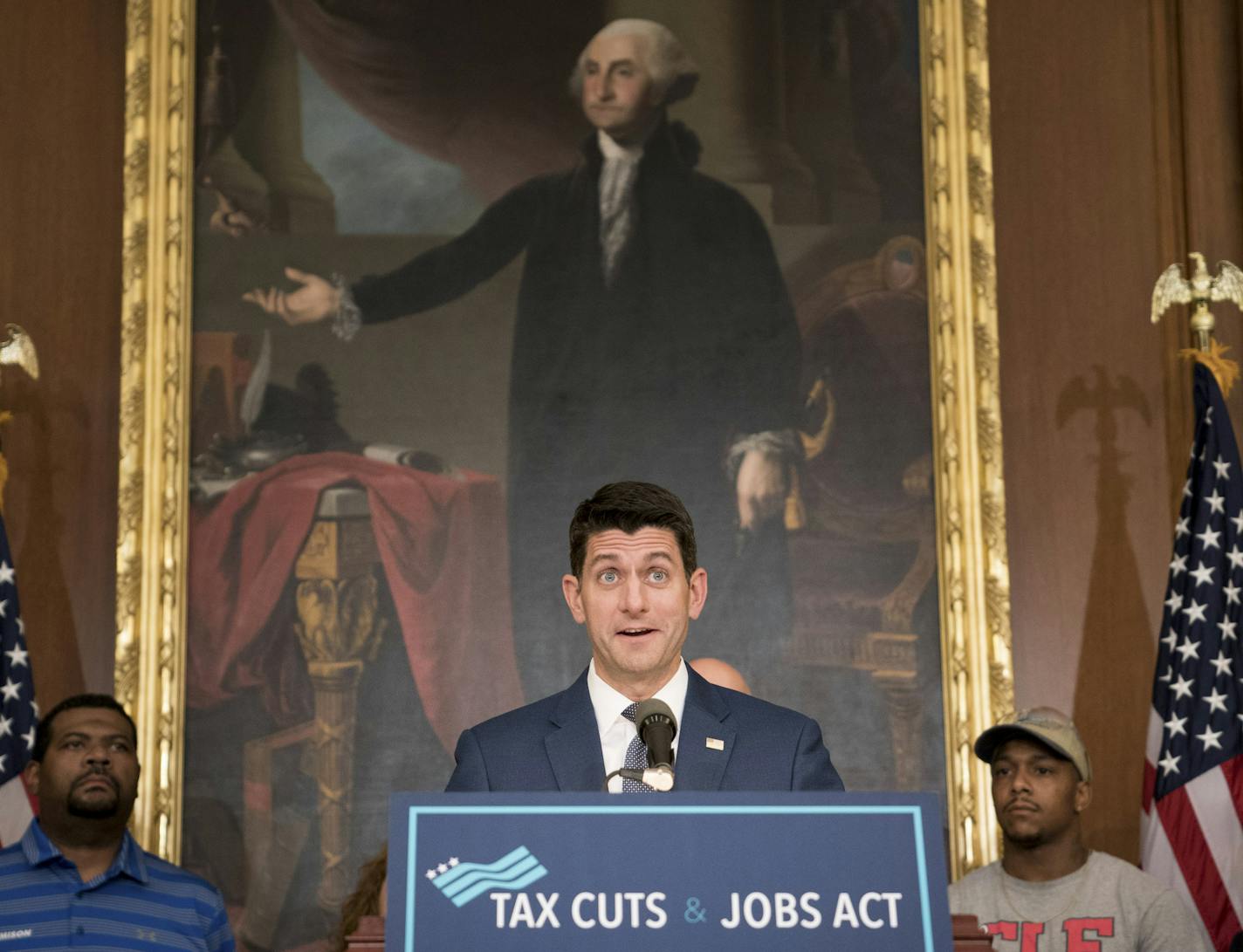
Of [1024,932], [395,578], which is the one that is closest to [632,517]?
[1024,932]

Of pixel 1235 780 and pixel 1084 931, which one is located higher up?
pixel 1235 780

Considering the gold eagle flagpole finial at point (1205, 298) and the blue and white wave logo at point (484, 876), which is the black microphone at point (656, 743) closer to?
the blue and white wave logo at point (484, 876)

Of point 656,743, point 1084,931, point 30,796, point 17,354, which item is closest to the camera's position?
point 656,743

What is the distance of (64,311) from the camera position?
618 centimetres

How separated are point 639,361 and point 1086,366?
175cm

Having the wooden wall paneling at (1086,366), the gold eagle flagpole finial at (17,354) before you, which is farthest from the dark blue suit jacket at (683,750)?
the gold eagle flagpole finial at (17,354)

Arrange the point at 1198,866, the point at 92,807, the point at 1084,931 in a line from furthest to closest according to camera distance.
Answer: the point at 1198,866 → the point at 92,807 → the point at 1084,931

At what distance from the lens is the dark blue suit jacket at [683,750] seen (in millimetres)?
2756

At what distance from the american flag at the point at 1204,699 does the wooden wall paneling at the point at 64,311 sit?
3843mm

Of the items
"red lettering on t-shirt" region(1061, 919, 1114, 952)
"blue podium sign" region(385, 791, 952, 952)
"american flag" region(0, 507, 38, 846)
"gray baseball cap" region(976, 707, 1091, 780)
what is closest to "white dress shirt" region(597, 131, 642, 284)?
"gray baseball cap" region(976, 707, 1091, 780)

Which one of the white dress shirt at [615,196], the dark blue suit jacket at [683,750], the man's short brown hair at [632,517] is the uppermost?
the white dress shirt at [615,196]

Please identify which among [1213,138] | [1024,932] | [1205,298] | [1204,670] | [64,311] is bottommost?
[1024,932]

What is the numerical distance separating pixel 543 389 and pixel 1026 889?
102 inches

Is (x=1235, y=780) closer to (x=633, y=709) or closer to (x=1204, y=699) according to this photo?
(x=1204, y=699)
